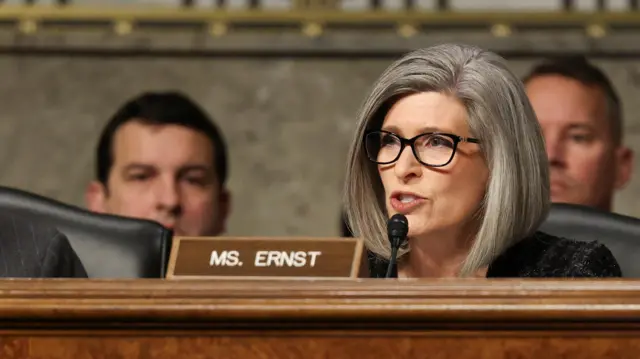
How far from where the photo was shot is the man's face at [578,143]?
4625 millimetres

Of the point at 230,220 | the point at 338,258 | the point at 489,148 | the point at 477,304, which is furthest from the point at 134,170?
the point at 477,304

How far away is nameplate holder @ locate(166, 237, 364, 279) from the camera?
2207 millimetres

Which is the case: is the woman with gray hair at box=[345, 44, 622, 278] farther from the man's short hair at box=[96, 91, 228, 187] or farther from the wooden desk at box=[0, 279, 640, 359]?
the man's short hair at box=[96, 91, 228, 187]

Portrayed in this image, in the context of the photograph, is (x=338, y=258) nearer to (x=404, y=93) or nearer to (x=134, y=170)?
(x=404, y=93)

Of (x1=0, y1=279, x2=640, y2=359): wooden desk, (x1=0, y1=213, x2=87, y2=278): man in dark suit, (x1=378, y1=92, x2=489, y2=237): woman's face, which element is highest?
(x1=378, y1=92, x2=489, y2=237): woman's face

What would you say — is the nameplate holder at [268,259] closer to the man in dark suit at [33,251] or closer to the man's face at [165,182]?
the man in dark suit at [33,251]

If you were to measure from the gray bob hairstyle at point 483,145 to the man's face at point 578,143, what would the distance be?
1.67 meters

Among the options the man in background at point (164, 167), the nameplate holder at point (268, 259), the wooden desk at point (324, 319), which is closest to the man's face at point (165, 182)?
the man in background at point (164, 167)

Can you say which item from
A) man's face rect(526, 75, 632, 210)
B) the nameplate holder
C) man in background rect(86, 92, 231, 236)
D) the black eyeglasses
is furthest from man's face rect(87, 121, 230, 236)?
the nameplate holder

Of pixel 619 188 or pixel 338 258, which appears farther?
pixel 619 188

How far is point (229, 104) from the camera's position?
17.1ft

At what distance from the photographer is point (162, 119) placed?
4801 mm

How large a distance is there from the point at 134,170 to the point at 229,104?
713 mm

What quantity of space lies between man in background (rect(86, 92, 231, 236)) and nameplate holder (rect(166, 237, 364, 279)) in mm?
2096
